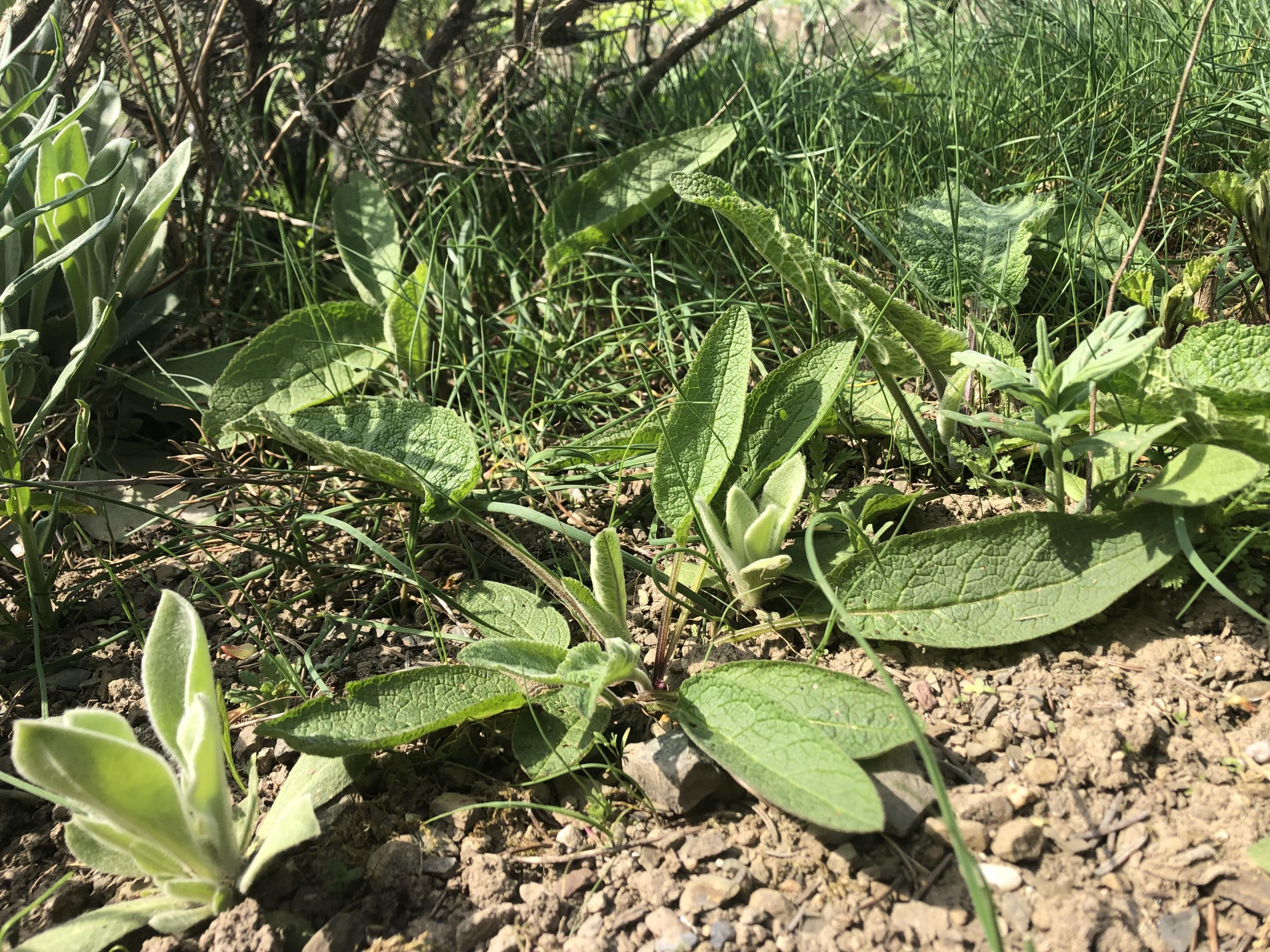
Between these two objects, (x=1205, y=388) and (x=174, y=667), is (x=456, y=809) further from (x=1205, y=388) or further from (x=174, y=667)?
(x=1205, y=388)

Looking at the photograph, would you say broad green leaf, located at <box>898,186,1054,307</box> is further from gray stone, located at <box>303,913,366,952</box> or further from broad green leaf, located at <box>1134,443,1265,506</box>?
gray stone, located at <box>303,913,366,952</box>

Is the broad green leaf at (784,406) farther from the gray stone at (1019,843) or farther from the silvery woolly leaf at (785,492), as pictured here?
the gray stone at (1019,843)

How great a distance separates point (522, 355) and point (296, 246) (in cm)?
68

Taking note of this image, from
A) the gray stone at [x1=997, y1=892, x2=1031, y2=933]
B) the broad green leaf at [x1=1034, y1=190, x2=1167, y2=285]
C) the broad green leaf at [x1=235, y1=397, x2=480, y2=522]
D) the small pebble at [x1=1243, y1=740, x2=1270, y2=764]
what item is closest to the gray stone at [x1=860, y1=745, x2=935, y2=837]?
the gray stone at [x1=997, y1=892, x2=1031, y2=933]

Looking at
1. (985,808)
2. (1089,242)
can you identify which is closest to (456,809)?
(985,808)

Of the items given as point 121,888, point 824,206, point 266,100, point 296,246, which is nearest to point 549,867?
point 121,888

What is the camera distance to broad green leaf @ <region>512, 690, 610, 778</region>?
1127 mm

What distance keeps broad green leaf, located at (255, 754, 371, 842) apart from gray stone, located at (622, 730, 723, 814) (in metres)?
0.33

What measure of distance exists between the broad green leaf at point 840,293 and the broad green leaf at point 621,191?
1.70 ft

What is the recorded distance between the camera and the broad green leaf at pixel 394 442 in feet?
4.64

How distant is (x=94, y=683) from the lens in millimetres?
1378

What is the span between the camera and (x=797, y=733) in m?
1.04

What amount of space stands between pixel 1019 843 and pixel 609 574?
0.56 metres

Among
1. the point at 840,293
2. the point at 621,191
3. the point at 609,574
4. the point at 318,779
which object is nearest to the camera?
the point at 318,779
